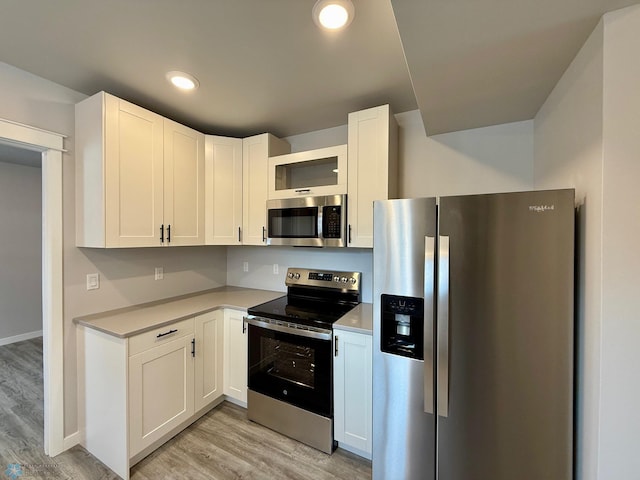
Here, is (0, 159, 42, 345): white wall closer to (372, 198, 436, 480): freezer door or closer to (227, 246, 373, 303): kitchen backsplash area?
(227, 246, 373, 303): kitchen backsplash area

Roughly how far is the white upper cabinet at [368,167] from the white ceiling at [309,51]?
171mm

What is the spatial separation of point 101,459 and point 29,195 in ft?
13.3

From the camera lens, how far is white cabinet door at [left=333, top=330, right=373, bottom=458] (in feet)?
5.82

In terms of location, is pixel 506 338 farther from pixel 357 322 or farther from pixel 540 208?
pixel 357 322

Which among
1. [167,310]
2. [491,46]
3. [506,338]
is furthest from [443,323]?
[167,310]

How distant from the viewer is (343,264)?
2.48 meters

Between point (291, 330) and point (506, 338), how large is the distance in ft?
4.36

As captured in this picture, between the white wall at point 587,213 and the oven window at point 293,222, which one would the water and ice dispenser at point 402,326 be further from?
the oven window at point 293,222

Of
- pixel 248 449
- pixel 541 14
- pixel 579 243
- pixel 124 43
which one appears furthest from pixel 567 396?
pixel 124 43

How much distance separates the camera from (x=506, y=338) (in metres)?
1.19

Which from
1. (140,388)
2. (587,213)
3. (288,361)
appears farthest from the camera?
(288,361)

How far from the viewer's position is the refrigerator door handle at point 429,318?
1.33m

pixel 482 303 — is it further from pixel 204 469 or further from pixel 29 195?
pixel 29 195

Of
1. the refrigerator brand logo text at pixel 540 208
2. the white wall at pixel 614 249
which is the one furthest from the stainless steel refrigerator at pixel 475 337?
the white wall at pixel 614 249
